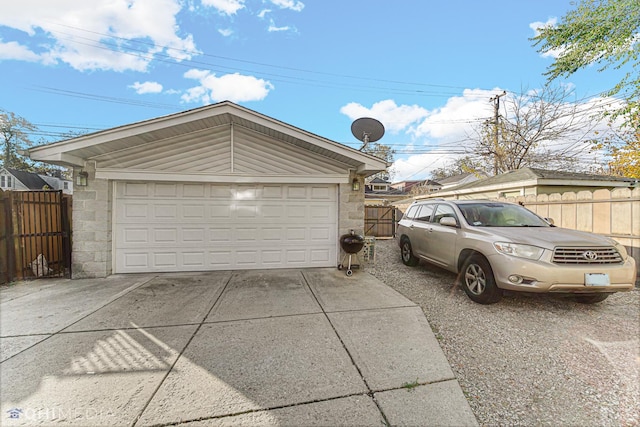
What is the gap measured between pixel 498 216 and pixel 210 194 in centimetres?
565

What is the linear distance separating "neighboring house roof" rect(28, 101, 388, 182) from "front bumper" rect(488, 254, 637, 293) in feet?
10.1

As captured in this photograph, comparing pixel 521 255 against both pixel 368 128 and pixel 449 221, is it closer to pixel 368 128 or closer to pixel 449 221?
pixel 449 221

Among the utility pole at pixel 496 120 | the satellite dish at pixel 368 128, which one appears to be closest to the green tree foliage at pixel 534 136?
the utility pole at pixel 496 120

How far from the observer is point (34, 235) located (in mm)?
4781

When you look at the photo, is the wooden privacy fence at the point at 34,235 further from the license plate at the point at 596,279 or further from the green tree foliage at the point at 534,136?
the green tree foliage at the point at 534,136

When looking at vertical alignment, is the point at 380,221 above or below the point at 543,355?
above

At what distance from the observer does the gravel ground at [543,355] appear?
1.86 metres

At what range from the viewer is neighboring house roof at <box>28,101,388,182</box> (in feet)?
15.0

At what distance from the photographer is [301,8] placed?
6902 millimetres

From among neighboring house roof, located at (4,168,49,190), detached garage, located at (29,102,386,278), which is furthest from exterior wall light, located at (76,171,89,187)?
neighboring house roof, located at (4,168,49,190)

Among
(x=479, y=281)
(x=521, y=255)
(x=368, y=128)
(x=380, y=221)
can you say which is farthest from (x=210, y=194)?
(x=380, y=221)

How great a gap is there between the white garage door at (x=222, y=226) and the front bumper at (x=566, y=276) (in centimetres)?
347

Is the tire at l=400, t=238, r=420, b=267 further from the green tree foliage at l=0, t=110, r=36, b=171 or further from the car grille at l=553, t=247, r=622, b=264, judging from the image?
the green tree foliage at l=0, t=110, r=36, b=171

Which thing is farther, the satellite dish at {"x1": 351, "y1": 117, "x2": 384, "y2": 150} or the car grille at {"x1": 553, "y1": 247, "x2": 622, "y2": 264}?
the satellite dish at {"x1": 351, "y1": 117, "x2": 384, "y2": 150}
